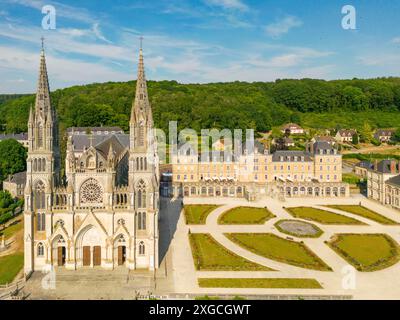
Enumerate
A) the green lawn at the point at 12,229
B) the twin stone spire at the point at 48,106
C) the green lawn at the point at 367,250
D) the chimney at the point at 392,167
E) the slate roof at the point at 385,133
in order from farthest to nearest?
the slate roof at the point at 385,133 < the chimney at the point at 392,167 < the green lawn at the point at 12,229 < the green lawn at the point at 367,250 < the twin stone spire at the point at 48,106

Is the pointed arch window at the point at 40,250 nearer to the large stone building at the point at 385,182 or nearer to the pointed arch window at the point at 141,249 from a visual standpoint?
the pointed arch window at the point at 141,249

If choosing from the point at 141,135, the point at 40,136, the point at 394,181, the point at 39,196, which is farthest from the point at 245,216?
the point at 40,136

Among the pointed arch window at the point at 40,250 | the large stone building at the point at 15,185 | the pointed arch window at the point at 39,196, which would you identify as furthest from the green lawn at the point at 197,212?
the large stone building at the point at 15,185

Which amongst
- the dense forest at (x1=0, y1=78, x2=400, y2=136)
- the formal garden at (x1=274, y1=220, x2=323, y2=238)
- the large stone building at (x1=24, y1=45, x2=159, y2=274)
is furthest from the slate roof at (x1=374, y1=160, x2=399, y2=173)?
the dense forest at (x1=0, y1=78, x2=400, y2=136)

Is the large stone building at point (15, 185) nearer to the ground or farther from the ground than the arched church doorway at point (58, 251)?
farther from the ground

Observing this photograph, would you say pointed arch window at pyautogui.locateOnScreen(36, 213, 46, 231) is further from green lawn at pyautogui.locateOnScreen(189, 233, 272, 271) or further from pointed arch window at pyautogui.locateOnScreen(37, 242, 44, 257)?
green lawn at pyautogui.locateOnScreen(189, 233, 272, 271)
